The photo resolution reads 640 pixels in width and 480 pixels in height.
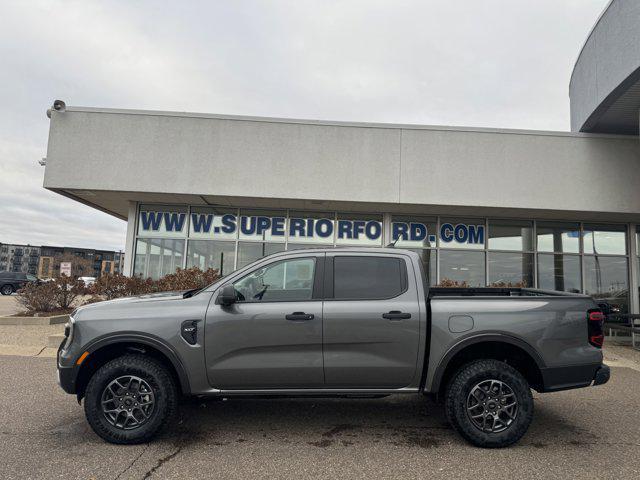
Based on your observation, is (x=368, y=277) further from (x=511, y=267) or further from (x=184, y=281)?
(x=511, y=267)

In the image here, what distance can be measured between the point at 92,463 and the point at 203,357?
1.19 m

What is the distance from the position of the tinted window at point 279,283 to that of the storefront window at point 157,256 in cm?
895

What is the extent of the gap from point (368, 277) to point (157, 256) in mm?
9775

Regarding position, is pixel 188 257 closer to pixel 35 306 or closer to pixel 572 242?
pixel 35 306

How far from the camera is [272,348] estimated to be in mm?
4148

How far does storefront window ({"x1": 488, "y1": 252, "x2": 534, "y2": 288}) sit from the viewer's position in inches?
511

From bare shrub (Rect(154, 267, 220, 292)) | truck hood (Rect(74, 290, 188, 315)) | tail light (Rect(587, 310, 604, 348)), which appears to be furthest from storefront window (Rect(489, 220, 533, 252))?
truck hood (Rect(74, 290, 188, 315))

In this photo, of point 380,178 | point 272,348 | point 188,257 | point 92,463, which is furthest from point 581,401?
point 188,257

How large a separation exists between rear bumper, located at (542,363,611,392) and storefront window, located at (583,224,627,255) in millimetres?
10474

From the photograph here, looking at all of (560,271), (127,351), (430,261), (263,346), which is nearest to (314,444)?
(263,346)

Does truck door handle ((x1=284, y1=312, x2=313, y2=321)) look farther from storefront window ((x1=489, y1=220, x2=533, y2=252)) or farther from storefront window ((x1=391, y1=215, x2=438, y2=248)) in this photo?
storefront window ((x1=489, y1=220, x2=533, y2=252))

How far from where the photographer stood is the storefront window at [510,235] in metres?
13.1

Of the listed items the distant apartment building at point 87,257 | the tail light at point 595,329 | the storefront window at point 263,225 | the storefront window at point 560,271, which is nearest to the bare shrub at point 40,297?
the storefront window at point 263,225

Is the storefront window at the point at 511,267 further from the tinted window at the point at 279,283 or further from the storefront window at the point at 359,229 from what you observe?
the tinted window at the point at 279,283
